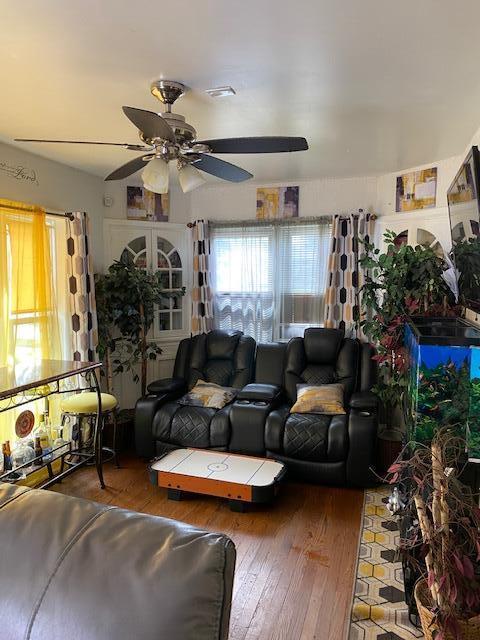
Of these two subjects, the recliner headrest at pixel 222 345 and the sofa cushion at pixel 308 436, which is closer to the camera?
the sofa cushion at pixel 308 436

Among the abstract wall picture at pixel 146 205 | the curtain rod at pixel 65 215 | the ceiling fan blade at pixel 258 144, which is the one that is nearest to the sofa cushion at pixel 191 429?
the curtain rod at pixel 65 215

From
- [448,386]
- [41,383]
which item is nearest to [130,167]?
[41,383]

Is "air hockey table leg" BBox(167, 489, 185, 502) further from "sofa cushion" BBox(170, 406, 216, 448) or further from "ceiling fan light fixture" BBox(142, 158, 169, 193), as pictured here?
"ceiling fan light fixture" BBox(142, 158, 169, 193)

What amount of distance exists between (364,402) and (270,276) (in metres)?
1.75

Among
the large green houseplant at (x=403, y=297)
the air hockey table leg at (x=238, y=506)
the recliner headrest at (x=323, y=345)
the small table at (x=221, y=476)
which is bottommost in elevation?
the air hockey table leg at (x=238, y=506)

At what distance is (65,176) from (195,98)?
1975 mm

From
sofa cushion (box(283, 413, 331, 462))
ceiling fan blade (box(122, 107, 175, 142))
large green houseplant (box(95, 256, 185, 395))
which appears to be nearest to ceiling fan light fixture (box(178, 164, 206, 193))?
ceiling fan blade (box(122, 107, 175, 142))

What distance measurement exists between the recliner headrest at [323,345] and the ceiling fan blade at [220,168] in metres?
1.98

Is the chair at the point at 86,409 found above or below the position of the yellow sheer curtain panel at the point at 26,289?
below

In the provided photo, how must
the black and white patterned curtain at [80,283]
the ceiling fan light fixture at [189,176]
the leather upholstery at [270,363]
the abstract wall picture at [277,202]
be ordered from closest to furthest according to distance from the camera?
the ceiling fan light fixture at [189,176] → the black and white patterned curtain at [80,283] → the leather upholstery at [270,363] → the abstract wall picture at [277,202]

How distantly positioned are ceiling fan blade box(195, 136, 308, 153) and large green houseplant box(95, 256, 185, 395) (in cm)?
218

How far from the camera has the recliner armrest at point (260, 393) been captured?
12.3ft

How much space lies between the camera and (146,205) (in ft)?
15.2

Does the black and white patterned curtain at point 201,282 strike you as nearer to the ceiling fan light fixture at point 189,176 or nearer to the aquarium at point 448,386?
the ceiling fan light fixture at point 189,176
